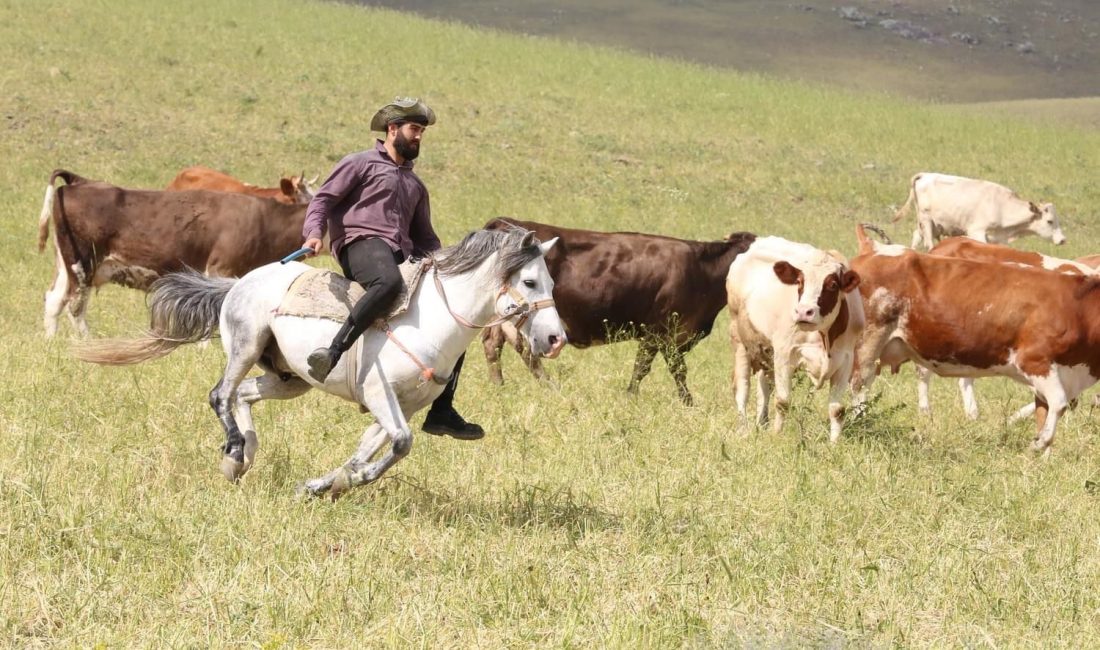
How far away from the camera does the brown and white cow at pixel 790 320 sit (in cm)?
1005

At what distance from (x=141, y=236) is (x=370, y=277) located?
23.3 feet

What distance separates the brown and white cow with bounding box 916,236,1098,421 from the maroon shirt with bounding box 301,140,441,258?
662cm

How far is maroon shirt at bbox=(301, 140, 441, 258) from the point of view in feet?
23.7

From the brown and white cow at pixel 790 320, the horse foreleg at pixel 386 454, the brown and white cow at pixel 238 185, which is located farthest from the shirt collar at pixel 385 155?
the brown and white cow at pixel 238 185

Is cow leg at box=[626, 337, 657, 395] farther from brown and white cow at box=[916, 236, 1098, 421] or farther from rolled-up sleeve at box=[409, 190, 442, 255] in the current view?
rolled-up sleeve at box=[409, 190, 442, 255]

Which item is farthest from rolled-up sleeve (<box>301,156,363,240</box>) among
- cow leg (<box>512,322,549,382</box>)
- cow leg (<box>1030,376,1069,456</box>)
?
cow leg (<box>1030,376,1069,456</box>)

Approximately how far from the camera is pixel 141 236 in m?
13.3

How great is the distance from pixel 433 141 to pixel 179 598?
23925 mm

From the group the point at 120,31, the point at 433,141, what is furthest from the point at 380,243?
the point at 120,31

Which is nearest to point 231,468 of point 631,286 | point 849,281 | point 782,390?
point 782,390

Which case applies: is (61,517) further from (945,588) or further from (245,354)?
(945,588)

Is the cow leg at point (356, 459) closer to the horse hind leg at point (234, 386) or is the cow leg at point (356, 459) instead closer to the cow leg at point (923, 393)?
the horse hind leg at point (234, 386)

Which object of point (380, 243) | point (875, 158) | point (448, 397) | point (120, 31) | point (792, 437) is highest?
point (380, 243)

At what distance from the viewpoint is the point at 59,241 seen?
1318 cm
